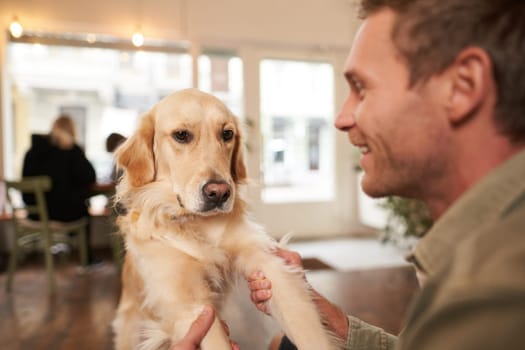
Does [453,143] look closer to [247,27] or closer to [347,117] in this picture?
[347,117]

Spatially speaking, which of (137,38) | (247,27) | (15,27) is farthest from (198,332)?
(247,27)

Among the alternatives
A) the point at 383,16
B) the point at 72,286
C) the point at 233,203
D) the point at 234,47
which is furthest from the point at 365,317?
the point at 234,47

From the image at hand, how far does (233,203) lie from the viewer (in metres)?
1.24

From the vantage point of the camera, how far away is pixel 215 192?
119cm

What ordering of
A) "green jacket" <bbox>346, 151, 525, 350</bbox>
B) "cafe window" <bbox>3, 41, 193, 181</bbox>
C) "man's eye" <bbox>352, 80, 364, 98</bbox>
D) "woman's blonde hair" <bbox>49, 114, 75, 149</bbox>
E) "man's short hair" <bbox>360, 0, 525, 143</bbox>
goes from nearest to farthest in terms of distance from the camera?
"green jacket" <bbox>346, 151, 525, 350</bbox> < "man's short hair" <bbox>360, 0, 525, 143</bbox> < "man's eye" <bbox>352, 80, 364, 98</bbox> < "woman's blonde hair" <bbox>49, 114, 75, 149</bbox> < "cafe window" <bbox>3, 41, 193, 181</bbox>

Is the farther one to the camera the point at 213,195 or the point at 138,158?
the point at 138,158

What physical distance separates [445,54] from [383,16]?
14cm

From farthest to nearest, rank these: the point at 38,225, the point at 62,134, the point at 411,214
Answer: the point at 62,134
the point at 38,225
the point at 411,214

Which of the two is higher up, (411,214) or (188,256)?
(188,256)

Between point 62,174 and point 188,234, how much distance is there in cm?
329

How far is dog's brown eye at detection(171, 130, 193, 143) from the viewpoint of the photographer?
129 cm

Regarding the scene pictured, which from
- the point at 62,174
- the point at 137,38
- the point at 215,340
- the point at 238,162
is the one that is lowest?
the point at 215,340

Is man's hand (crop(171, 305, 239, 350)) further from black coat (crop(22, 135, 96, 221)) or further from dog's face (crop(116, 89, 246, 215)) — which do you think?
black coat (crop(22, 135, 96, 221))

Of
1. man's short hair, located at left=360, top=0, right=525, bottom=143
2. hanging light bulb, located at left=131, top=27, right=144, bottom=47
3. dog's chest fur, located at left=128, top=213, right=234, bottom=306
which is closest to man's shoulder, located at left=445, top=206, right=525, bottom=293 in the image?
man's short hair, located at left=360, top=0, right=525, bottom=143
